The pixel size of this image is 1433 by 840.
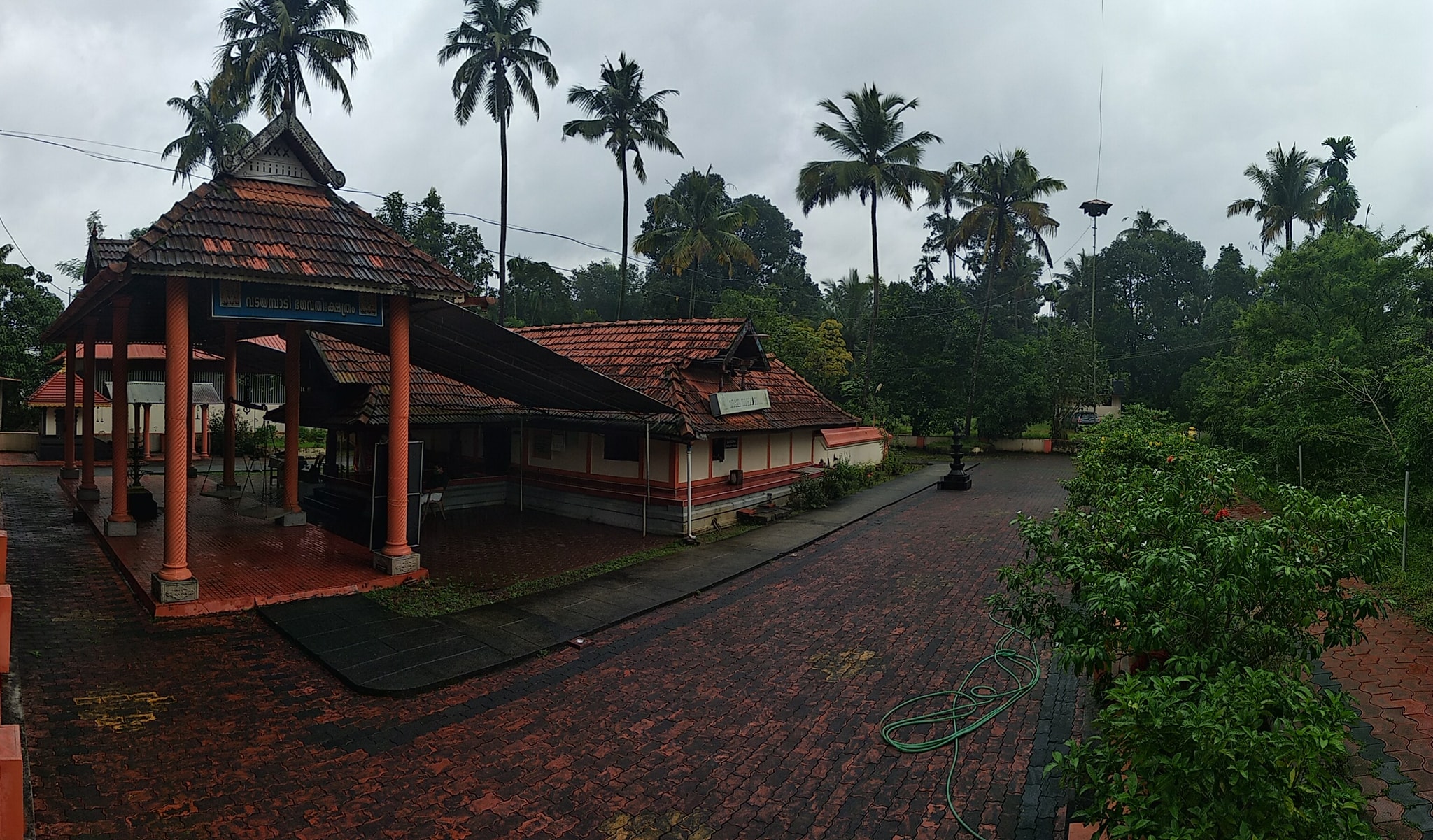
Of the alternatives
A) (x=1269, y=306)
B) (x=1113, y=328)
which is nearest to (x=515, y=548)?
(x=1269, y=306)

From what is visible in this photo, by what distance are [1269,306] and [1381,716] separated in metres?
18.3

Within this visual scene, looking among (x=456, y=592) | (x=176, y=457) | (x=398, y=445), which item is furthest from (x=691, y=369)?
(x=176, y=457)

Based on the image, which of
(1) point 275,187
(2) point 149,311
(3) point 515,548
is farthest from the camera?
(3) point 515,548

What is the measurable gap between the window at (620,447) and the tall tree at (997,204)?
70.8 feet

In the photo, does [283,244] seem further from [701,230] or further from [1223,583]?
[701,230]

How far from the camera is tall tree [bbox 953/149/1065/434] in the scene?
1294 inches

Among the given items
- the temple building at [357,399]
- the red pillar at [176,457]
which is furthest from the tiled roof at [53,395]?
the red pillar at [176,457]

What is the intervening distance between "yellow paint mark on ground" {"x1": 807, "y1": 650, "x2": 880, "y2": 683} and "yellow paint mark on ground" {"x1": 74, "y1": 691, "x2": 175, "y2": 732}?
595cm

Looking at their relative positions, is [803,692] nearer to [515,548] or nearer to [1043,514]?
[515,548]

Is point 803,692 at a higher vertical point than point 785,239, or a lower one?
lower

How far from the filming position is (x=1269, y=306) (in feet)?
67.3

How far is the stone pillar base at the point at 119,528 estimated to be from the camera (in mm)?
11773

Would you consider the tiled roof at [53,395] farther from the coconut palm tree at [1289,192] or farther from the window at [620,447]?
the coconut palm tree at [1289,192]

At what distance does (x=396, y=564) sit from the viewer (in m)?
10.2
